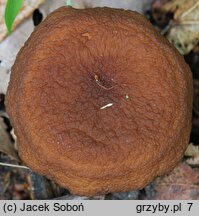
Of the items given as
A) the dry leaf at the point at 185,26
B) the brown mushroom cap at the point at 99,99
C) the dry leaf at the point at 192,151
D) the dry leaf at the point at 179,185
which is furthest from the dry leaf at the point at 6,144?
the dry leaf at the point at 185,26

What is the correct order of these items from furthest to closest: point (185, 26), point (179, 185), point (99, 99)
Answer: point (185, 26)
point (179, 185)
point (99, 99)

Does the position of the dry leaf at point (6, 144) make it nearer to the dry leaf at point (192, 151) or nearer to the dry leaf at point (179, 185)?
the dry leaf at point (179, 185)

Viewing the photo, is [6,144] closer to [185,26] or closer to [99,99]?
[99,99]

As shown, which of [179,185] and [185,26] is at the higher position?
[185,26]

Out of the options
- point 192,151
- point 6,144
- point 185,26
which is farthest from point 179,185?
point 6,144

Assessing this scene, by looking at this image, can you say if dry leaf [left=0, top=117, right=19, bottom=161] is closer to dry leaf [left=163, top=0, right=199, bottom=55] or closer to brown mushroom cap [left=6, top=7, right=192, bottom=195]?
brown mushroom cap [left=6, top=7, right=192, bottom=195]
